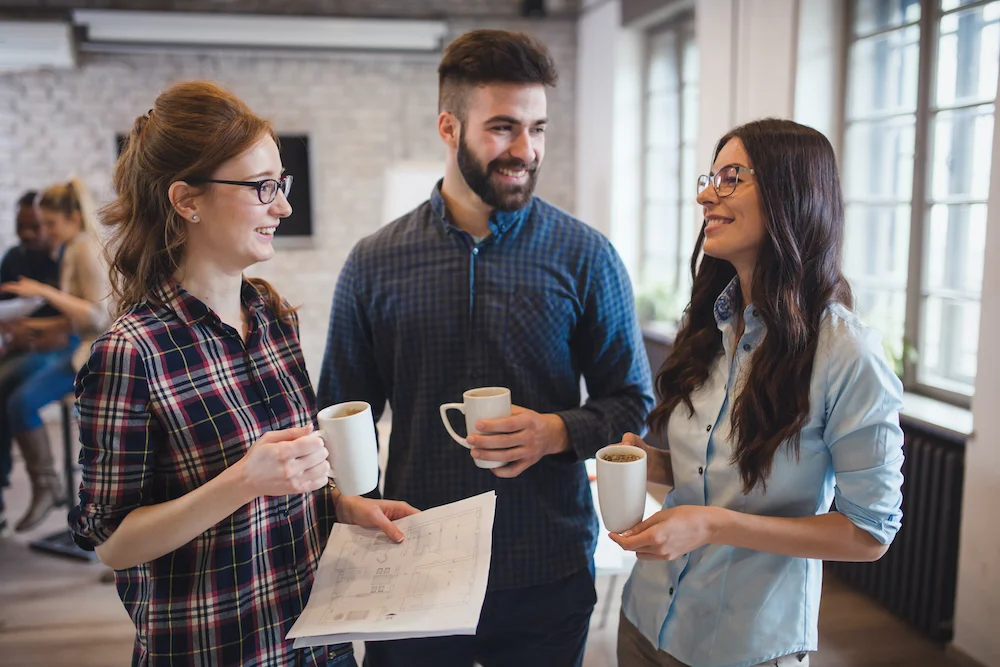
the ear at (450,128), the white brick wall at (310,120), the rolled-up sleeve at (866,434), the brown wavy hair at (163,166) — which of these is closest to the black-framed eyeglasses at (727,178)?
the rolled-up sleeve at (866,434)

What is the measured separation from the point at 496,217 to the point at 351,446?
1.93 feet

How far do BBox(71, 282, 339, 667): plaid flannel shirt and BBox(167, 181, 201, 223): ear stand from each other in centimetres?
11

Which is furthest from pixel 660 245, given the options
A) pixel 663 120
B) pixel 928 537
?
pixel 928 537

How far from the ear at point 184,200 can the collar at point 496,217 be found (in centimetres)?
52

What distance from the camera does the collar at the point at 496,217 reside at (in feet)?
4.95

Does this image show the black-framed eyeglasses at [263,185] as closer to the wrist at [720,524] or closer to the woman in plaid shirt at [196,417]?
the woman in plaid shirt at [196,417]

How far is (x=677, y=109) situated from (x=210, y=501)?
15.9ft

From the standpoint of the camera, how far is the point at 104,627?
3.07 m

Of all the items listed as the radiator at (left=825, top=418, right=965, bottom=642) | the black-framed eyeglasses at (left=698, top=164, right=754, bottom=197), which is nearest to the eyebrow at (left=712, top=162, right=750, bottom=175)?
the black-framed eyeglasses at (left=698, top=164, right=754, bottom=197)

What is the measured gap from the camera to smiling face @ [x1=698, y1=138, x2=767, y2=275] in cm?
123

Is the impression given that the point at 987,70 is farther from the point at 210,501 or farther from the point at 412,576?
the point at 210,501

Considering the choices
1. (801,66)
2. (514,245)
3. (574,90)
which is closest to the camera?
(514,245)

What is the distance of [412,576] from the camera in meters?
1.17

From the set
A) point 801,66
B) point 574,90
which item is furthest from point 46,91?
point 801,66
